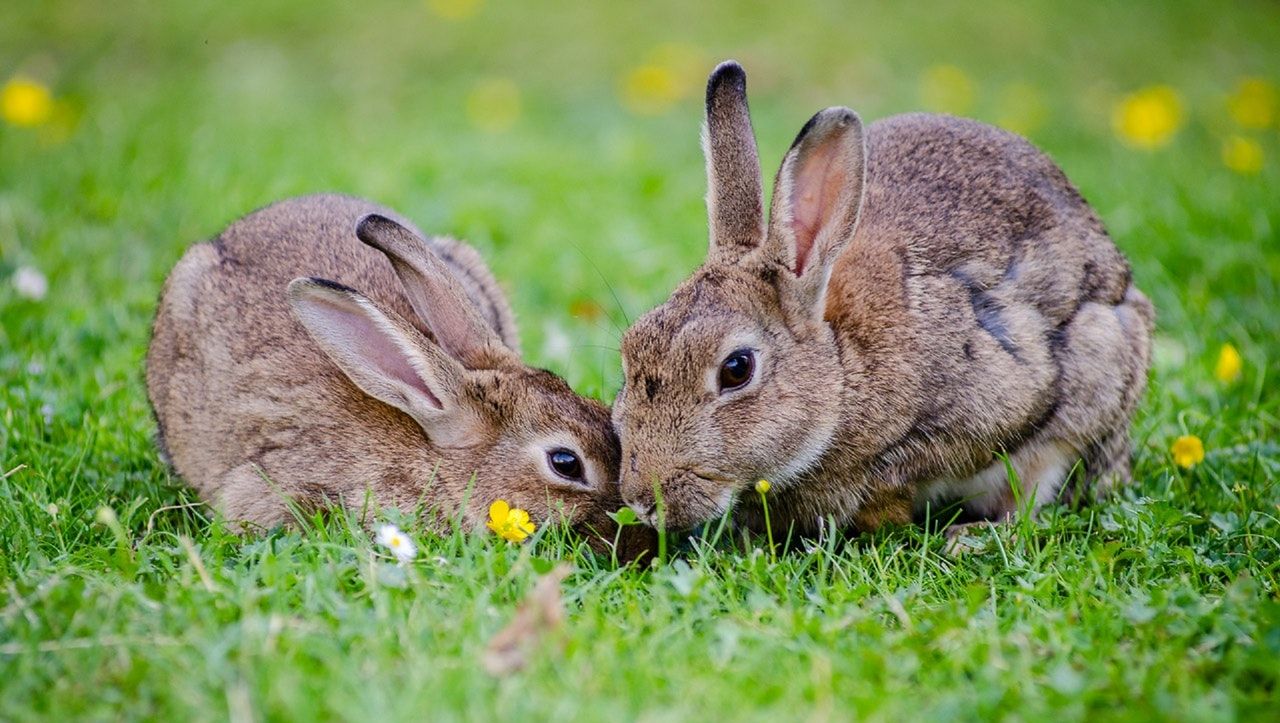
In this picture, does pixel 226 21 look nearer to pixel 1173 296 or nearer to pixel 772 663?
pixel 1173 296

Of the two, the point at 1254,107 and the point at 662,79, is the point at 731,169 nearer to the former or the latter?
the point at 662,79

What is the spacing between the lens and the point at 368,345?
4.79m

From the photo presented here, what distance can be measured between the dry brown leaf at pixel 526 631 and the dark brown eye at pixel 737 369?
115 centimetres

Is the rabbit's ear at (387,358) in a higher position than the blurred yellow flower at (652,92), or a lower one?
lower

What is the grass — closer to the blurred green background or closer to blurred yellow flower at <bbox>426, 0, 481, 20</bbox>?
the blurred green background

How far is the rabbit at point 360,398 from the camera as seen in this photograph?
4.65 metres

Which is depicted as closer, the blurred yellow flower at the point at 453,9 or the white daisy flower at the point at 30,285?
the white daisy flower at the point at 30,285

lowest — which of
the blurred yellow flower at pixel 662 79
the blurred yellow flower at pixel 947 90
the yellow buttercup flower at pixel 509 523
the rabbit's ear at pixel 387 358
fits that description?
the yellow buttercup flower at pixel 509 523

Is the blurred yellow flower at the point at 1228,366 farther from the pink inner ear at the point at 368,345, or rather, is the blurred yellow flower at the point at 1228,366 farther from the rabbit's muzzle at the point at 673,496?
the pink inner ear at the point at 368,345

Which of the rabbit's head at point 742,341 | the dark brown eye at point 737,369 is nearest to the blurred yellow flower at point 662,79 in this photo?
the rabbit's head at point 742,341

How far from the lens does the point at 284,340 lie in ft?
16.6

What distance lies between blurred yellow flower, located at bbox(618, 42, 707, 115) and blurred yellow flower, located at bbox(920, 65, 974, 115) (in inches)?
86.0

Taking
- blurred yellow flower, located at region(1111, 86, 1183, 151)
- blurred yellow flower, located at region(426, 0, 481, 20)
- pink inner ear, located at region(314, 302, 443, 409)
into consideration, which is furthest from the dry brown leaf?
blurred yellow flower, located at region(426, 0, 481, 20)

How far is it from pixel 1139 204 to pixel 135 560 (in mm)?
6564
